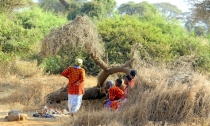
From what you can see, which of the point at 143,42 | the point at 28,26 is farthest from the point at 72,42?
the point at 28,26

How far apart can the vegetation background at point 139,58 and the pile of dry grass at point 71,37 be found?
1.66 ft

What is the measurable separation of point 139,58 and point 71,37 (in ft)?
7.38

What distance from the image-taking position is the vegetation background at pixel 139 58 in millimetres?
7078

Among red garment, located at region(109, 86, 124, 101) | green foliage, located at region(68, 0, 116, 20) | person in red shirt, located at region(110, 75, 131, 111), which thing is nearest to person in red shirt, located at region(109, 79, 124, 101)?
red garment, located at region(109, 86, 124, 101)

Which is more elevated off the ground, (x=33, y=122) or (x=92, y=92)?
(x=92, y=92)

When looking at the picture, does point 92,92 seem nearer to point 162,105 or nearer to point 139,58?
point 139,58

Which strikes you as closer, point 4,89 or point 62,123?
point 62,123

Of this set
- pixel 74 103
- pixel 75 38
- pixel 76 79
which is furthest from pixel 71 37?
pixel 74 103

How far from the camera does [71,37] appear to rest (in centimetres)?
861

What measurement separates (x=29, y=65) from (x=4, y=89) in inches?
115

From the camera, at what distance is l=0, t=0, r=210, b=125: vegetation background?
23.2 ft

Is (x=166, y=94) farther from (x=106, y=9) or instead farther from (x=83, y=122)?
(x=106, y=9)

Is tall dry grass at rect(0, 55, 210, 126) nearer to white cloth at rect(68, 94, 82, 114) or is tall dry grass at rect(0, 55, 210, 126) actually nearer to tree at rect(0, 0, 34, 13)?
white cloth at rect(68, 94, 82, 114)

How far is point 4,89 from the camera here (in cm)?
1262
